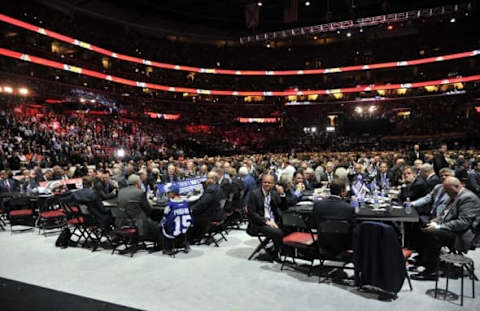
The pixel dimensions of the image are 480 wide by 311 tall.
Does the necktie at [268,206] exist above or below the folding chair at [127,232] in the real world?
above

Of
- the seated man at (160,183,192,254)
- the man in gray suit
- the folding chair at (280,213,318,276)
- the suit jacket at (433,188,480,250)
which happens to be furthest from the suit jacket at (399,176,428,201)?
the man in gray suit

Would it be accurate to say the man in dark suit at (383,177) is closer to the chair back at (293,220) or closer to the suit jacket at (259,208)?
the suit jacket at (259,208)

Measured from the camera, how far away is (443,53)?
3503 centimetres

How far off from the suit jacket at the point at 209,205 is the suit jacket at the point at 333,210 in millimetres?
2326

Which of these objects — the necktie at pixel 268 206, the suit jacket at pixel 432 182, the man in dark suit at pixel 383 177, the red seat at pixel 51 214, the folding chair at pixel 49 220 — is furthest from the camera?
the man in dark suit at pixel 383 177

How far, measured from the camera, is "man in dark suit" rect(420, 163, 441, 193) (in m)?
6.02

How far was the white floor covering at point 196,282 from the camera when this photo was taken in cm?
→ 400

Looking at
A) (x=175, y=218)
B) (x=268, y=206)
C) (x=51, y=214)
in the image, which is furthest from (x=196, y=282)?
(x=51, y=214)

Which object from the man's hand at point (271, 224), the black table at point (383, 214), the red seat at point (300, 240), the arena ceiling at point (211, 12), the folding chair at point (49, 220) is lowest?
the folding chair at point (49, 220)

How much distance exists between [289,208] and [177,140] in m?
25.0

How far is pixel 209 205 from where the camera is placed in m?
6.29

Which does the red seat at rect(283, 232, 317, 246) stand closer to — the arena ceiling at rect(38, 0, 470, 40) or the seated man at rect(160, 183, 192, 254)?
the seated man at rect(160, 183, 192, 254)

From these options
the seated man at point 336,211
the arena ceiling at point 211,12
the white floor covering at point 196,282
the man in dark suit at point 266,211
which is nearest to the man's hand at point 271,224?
the man in dark suit at point 266,211

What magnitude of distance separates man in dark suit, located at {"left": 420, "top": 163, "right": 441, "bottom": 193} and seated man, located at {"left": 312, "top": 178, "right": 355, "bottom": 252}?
99.9 inches
